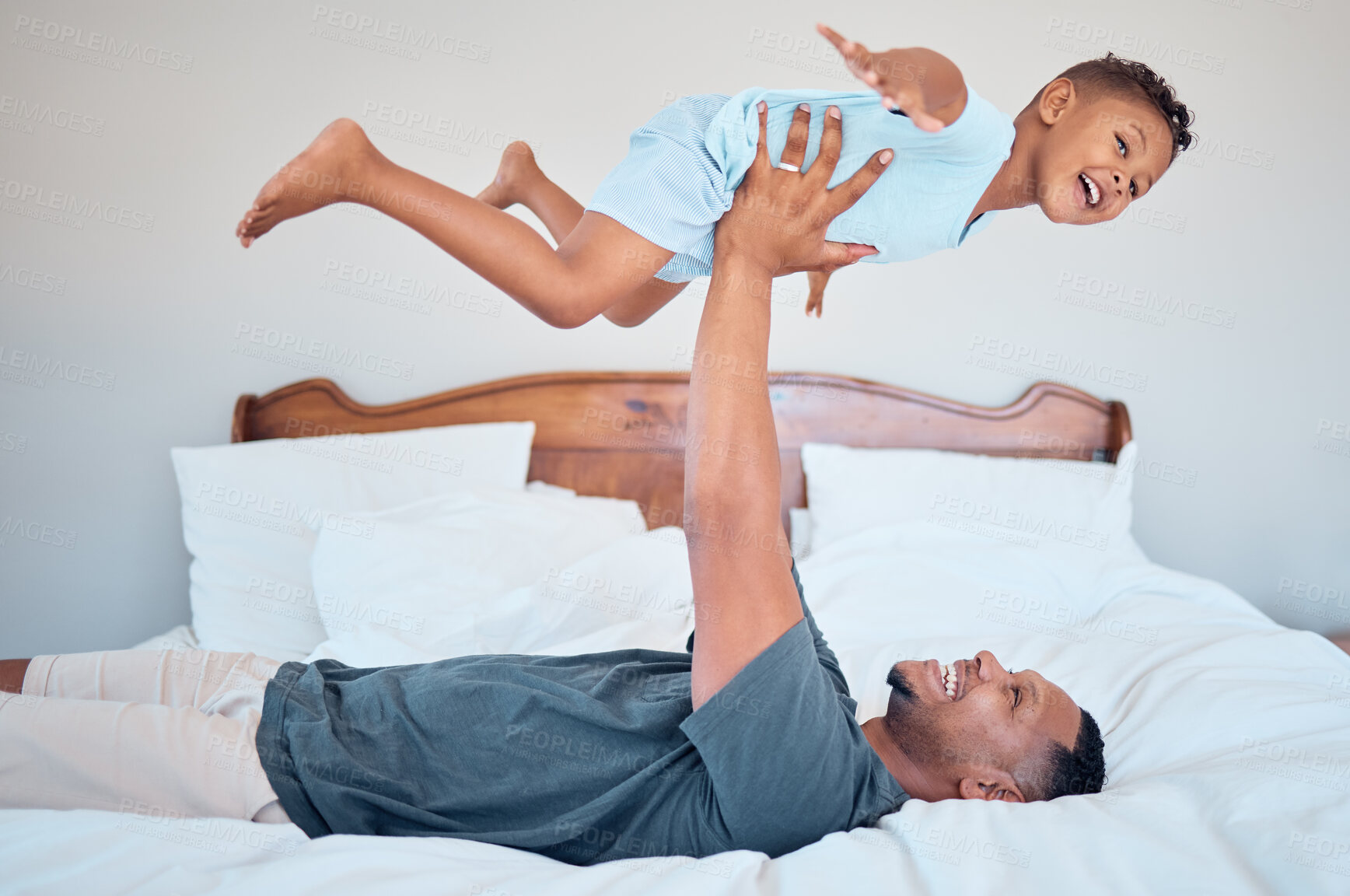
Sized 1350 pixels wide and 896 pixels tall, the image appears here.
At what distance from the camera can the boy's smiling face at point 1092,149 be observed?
1.29 metres

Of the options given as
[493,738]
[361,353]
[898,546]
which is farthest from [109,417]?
[898,546]

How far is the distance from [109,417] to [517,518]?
1.08m

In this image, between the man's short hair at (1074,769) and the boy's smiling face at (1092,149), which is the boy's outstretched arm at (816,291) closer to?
the boy's smiling face at (1092,149)

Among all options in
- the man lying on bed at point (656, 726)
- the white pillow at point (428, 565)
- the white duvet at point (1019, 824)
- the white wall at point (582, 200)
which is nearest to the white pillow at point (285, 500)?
the white pillow at point (428, 565)

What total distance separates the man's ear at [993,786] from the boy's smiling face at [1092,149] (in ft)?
2.64

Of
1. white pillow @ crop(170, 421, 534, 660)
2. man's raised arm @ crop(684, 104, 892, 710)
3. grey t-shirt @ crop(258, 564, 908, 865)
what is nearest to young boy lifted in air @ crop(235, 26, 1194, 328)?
man's raised arm @ crop(684, 104, 892, 710)

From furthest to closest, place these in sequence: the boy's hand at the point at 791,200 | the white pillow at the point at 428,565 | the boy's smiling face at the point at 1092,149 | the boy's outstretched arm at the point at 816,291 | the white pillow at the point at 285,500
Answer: the white pillow at the point at 285,500 < the white pillow at the point at 428,565 < the boy's outstretched arm at the point at 816,291 < the boy's smiling face at the point at 1092,149 < the boy's hand at the point at 791,200

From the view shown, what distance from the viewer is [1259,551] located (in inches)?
101

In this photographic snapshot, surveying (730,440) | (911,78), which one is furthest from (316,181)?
(911,78)

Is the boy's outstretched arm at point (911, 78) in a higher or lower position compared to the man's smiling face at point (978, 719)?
higher

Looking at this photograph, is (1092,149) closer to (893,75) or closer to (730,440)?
(893,75)

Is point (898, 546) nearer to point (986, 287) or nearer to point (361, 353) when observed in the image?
point (986, 287)

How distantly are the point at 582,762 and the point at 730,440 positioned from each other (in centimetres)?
44

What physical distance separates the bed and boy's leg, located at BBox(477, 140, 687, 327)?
2.08 ft
